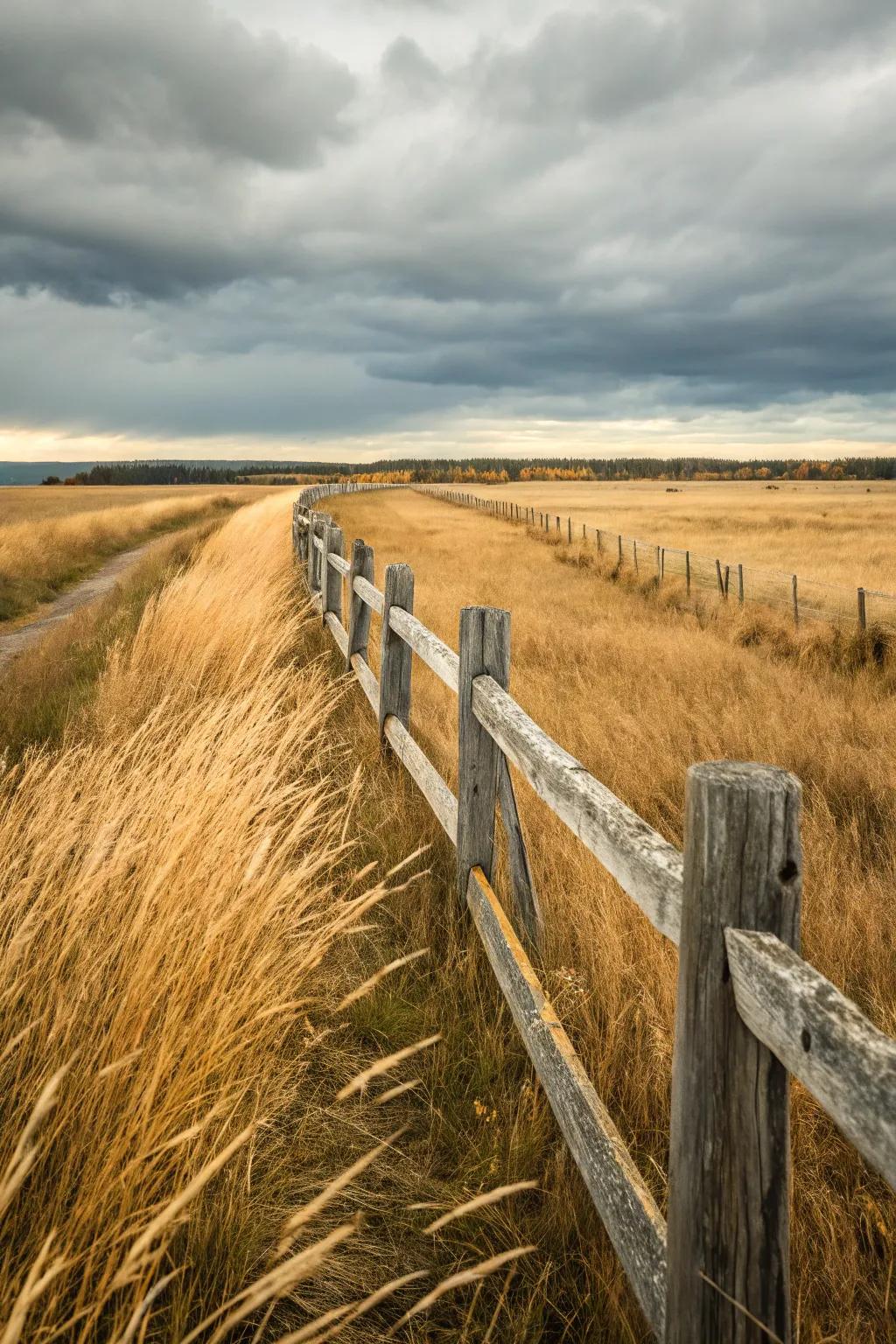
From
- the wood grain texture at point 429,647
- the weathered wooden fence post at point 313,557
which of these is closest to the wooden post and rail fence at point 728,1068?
the wood grain texture at point 429,647

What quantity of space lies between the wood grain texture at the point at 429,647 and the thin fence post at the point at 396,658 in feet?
0.32

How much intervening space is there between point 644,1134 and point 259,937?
4.13ft

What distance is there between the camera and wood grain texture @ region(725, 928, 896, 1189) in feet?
3.14

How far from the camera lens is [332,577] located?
29.5 ft

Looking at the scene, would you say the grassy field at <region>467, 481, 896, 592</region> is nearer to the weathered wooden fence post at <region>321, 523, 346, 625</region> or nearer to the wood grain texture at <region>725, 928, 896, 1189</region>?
the weathered wooden fence post at <region>321, 523, 346, 625</region>

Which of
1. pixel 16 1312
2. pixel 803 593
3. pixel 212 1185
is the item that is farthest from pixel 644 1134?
pixel 803 593

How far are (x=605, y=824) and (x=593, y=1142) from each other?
0.72m

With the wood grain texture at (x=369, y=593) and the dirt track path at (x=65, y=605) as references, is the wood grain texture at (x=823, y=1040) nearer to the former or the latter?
the wood grain texture at (x=369, y=593)

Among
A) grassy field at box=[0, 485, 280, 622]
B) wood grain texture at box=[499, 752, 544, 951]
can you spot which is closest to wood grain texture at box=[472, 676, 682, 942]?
wood grain texture at box=[499, 752, 544, 951]

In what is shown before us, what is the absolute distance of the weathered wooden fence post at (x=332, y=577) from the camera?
8.84m

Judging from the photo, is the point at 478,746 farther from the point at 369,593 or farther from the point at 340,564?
the point at 340,564

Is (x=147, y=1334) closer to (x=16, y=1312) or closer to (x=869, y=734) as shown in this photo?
(x=16, y=1312)

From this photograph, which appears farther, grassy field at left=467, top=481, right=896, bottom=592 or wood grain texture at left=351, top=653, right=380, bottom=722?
grassy field at left=467, top=481, right=896, bottom=592

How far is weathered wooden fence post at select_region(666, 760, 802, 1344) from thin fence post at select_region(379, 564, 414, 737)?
3829mm
